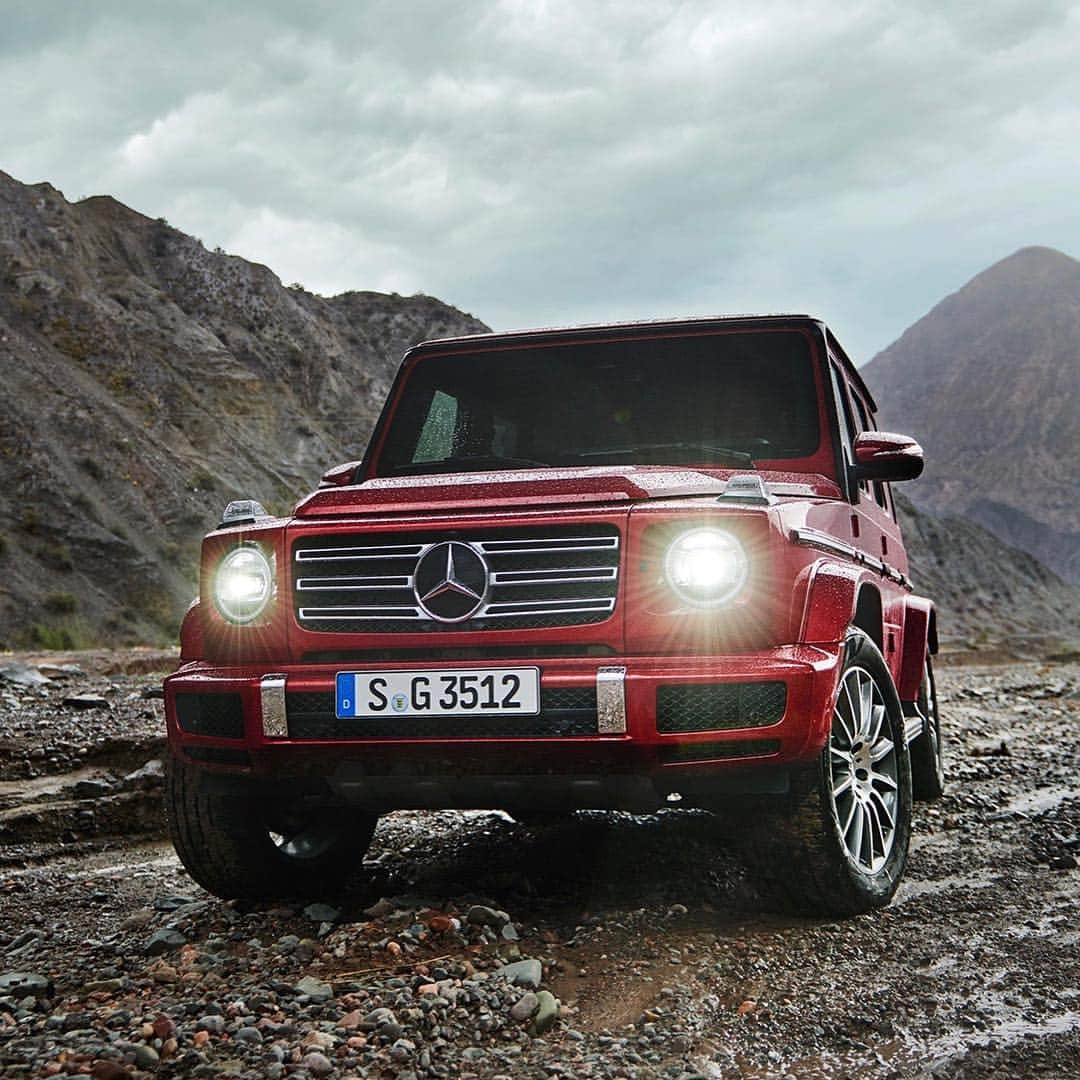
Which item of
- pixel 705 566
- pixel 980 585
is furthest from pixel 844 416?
pixel 980 585

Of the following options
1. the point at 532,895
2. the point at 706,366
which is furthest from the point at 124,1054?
the point at 706,366

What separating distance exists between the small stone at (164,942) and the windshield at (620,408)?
71.7 inches

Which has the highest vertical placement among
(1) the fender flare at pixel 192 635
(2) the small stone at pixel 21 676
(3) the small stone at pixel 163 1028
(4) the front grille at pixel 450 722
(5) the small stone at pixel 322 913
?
(1) the fender flare at pixel 192 635

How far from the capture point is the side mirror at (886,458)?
14.6ft

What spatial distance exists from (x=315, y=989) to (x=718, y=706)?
126 centimetres

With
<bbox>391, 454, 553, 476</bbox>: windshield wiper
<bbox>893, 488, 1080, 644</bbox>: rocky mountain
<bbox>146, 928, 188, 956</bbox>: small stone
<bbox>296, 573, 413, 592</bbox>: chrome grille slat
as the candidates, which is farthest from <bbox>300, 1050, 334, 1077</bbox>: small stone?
<bbox>893, 488, 1080, 644</bbox>: rocky mountain

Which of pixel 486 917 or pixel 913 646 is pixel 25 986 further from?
pixel 913 646

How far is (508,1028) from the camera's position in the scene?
2846 millimetres

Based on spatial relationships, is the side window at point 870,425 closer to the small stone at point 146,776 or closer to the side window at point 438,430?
the side window at point 438,430

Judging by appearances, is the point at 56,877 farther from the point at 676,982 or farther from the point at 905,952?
the point at 905,952

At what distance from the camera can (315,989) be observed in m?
3.02

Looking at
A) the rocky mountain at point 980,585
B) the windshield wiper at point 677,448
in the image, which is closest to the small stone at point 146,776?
the windshield wiper at point 677,448

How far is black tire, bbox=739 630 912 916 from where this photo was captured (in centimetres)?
352

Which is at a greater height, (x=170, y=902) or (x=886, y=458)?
(x=886, y=458)
